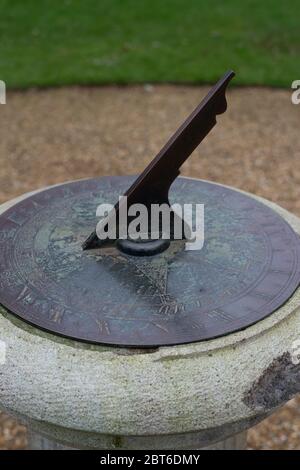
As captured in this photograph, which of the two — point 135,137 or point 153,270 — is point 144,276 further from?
point 135,137

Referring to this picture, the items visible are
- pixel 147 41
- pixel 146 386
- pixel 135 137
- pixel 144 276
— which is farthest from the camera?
pixel 147 41

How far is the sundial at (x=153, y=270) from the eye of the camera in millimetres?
2303

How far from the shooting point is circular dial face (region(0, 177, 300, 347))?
2295 millimetres

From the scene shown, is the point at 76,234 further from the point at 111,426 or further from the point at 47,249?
the point at 111,426

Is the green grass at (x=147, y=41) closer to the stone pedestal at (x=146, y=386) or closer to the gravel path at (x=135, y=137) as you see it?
the gravel path at (x=135, y=137)

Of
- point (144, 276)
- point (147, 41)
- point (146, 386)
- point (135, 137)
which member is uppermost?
point (147, 41)

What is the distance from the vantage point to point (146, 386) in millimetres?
2139

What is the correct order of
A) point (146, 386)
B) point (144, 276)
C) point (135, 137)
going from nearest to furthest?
point (146, 386), point (144, 276), point (135, 137)

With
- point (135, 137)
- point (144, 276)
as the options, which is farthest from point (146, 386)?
point (135, 137)

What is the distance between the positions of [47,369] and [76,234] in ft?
2.89

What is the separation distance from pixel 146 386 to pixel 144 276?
23.2 inches

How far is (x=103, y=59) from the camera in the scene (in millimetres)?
9758

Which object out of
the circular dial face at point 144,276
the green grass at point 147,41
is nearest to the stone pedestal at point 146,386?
the circular dial face at point 144,276
